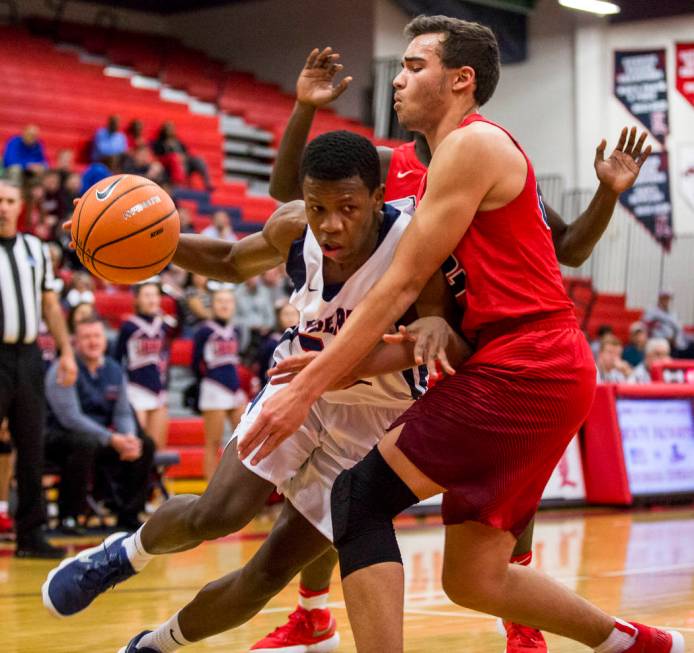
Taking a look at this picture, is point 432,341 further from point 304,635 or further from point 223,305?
point 223,305

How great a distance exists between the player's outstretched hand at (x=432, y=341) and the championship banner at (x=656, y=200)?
61.3ft

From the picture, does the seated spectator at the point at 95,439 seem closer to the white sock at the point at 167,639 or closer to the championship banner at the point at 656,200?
the white sock at the point at 167,639

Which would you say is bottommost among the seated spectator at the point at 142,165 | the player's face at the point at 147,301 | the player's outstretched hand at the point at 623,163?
the player's face at the point at 147,301

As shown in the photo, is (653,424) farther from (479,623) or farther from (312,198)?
(312,198)

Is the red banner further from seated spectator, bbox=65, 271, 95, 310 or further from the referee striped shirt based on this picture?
the referee striped shirt

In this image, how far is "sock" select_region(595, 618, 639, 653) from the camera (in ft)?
12.9

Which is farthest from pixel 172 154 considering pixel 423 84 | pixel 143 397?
pixel 423 84

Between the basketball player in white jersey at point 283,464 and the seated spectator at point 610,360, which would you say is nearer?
the basketball player in white jersey at point 283,464

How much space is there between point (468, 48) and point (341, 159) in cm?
57

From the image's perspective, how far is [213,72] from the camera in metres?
23.8

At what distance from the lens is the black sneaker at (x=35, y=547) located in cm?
770

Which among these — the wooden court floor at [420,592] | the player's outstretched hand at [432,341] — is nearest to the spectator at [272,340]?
the wooden court floor at [420,592]

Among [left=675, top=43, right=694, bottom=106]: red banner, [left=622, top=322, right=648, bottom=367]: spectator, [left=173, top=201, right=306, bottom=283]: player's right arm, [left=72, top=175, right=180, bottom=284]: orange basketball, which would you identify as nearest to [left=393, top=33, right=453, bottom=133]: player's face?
[left=173, top=201, right=306, bottom=283]: player's right arm

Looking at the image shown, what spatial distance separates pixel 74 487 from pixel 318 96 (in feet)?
16.3
